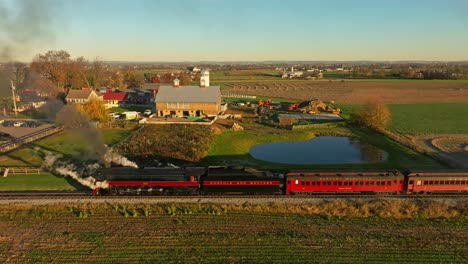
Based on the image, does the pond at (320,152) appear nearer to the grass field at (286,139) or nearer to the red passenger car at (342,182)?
the grass field at (286,139)

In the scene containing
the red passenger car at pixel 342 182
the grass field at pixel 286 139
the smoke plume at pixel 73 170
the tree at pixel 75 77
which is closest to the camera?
the red passenger car at pixel 342 182

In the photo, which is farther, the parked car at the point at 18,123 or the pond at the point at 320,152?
the parked car at the point at 18,123

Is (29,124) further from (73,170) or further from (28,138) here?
(73,170)

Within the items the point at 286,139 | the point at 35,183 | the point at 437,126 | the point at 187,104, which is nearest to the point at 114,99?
the point at 187,104

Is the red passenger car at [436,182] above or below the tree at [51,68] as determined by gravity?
below

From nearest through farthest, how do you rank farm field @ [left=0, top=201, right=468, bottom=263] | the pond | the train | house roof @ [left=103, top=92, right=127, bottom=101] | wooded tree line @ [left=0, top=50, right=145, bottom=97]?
farm field @ [left=0, top=201, right=468, bottom=263]
the train
the pond
wooded tree line @ [left=0, top=50, right=145, bottom=97]
house roof @ [left=103, top=92, right=127, bottom=101]

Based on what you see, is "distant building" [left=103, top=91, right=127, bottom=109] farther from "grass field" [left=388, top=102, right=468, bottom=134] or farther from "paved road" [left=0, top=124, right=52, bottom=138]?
"grass field" [left=388, top=102, right=468, bottom=134]

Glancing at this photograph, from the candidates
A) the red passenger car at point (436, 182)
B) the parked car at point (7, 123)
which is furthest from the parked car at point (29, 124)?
the red passenger car at point (436, 182)

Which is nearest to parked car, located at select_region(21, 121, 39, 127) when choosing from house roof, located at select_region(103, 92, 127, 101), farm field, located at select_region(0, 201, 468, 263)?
house roof, located at select_region(103, 92, 127, 101)

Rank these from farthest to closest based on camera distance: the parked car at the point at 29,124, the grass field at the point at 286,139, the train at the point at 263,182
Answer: the parked car at the point at 29,124
the grass field at the point at 286,139
the train at the point at 263,182
